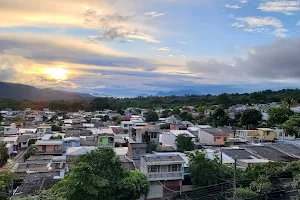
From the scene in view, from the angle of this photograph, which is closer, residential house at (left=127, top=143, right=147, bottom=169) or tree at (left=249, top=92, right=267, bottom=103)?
residential house at (left=127, top=143, right=147, bottom=169)

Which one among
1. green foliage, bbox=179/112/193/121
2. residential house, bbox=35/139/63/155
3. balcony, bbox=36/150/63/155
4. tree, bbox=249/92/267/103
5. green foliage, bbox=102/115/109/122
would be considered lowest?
balcony, bbox=36/150/63/155

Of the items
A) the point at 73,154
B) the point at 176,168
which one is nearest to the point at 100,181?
the point at 176,168

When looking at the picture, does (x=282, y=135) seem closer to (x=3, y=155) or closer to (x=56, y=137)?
(x=56, y=137)

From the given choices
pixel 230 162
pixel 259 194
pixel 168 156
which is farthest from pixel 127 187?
pixel 230 162

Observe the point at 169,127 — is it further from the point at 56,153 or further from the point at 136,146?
the point at 136,146

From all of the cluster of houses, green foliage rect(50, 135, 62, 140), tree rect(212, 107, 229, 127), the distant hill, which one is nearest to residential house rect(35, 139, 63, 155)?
the cluster of houses

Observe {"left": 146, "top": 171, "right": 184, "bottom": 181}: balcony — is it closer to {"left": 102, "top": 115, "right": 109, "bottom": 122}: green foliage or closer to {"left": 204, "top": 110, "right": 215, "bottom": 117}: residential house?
{"left": 204, "top": 110, "right": 215, "bottom": 117}: residential house
